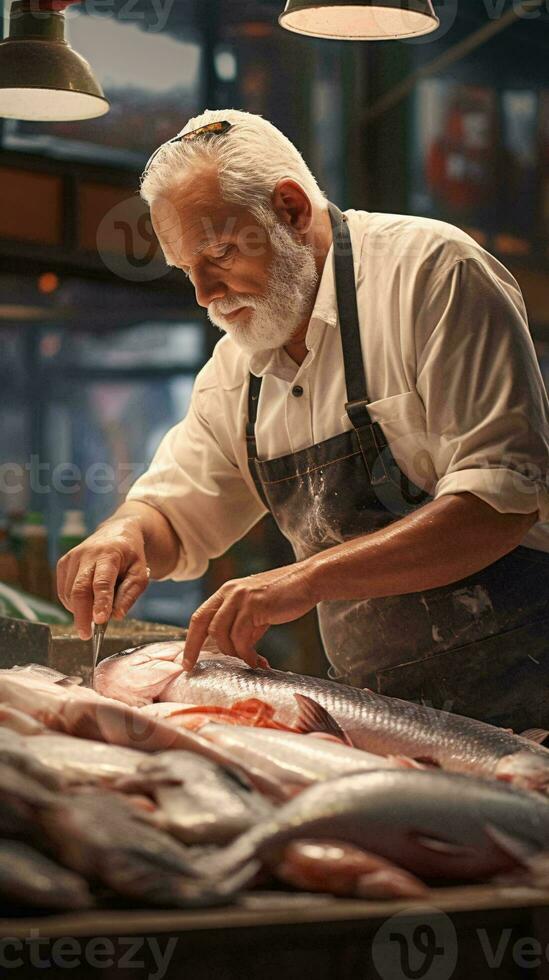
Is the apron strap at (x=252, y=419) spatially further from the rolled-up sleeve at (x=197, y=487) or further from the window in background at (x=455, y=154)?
the window in background at (x=455, y=154)

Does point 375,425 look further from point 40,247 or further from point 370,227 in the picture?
point 40,247

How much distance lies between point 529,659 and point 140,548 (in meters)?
0.84

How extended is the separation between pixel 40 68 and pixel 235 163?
580 millimetres

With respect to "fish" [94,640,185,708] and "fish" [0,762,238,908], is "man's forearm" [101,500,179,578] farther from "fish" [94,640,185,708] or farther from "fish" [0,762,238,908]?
"fish" [0,762,238,908]

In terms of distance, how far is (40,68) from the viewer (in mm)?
2562

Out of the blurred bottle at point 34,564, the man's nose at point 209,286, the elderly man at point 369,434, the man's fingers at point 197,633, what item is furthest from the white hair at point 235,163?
the blurred bottle at point 34,564

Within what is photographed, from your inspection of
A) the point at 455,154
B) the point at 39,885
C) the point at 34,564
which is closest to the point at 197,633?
the point at 39,885

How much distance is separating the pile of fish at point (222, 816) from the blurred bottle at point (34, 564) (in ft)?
8.59

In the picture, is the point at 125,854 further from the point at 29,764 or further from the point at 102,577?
the point at 102,577

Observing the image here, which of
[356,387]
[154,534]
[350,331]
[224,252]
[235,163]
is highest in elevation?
[235,163]

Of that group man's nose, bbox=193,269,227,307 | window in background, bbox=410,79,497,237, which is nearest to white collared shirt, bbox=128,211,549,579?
man's nose, bbox=193,269,227,307

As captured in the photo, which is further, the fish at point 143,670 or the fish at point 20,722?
the fish at point 143,670

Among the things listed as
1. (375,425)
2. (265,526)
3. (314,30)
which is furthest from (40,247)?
(375,425)

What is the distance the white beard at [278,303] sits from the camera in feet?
7.83
